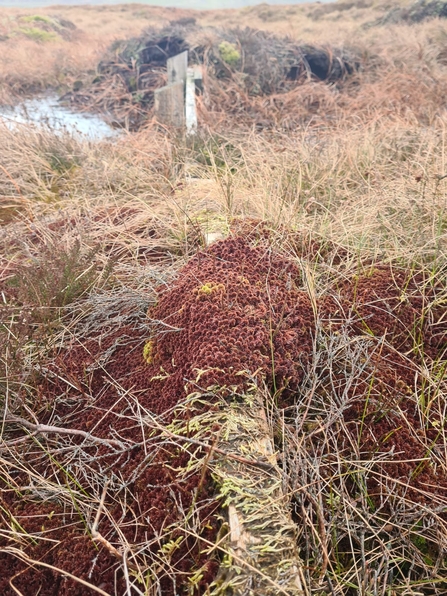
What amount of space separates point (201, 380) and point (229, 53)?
9371 millimetres

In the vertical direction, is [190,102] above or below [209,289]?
below

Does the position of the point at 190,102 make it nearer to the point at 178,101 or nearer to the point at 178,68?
the point at 178,101

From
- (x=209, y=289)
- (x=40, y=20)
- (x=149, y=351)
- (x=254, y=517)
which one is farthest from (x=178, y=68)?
(x=40, y=20)

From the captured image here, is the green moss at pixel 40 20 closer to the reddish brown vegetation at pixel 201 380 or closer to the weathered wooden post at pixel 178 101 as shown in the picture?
the weathered wooden post at pixel 178 101

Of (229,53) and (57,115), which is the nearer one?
(57,115)

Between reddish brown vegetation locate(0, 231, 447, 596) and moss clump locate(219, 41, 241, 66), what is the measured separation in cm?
828

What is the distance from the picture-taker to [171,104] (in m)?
6.73

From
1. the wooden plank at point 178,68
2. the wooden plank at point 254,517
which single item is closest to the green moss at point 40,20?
the wooden plank at point 178,68

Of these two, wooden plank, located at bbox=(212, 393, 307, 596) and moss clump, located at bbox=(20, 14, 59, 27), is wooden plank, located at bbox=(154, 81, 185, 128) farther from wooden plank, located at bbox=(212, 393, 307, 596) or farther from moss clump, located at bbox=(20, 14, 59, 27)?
moss clump, located at bbox=(20, 14, 59, 27)

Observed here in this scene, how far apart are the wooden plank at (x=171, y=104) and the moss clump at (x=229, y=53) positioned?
2.65m

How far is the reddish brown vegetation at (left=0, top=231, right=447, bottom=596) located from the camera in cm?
114

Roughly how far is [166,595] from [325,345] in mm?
919

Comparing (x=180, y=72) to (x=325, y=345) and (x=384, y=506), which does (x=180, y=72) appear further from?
(x=384, y=506)

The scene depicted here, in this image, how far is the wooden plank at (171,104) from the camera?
6488 mm
